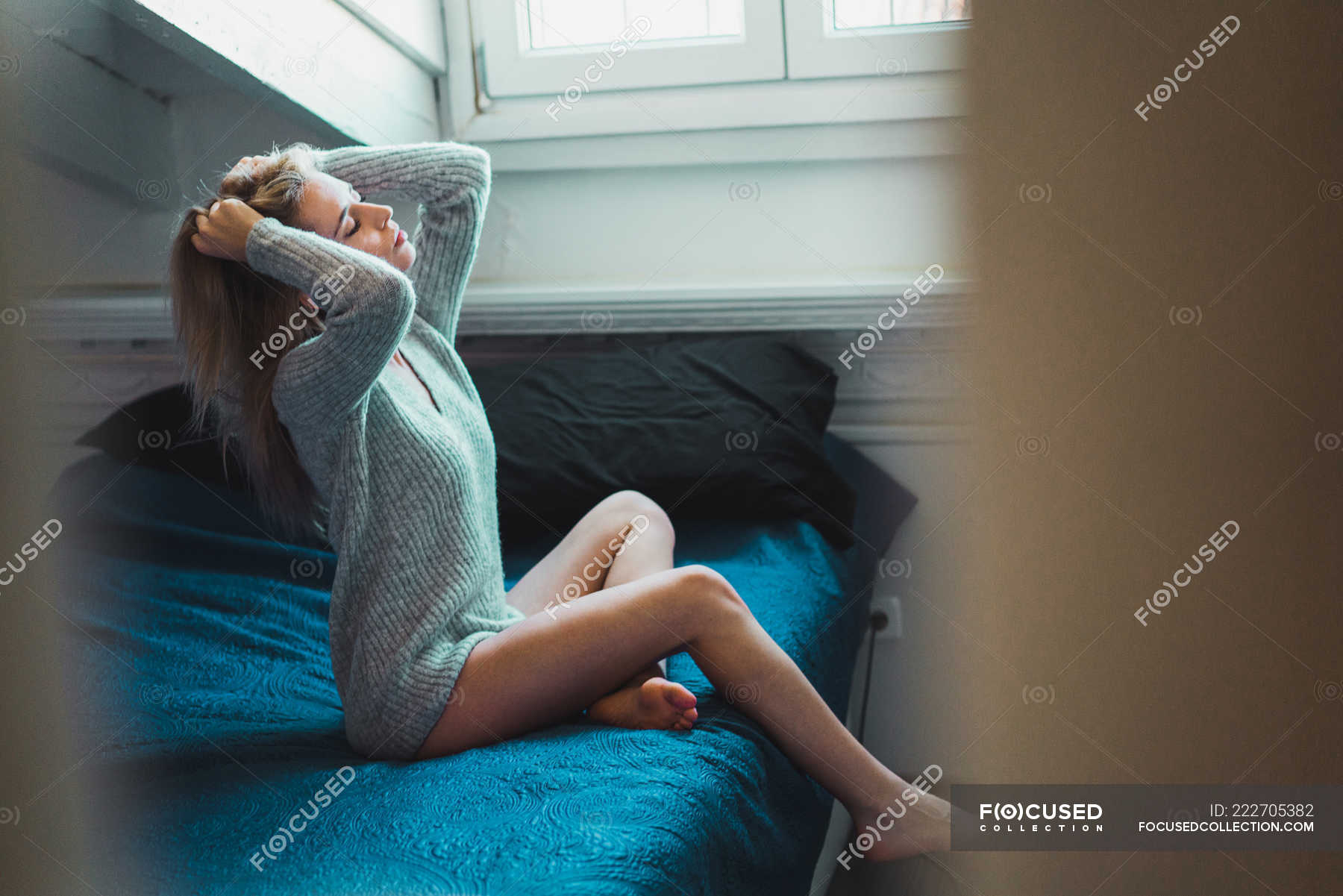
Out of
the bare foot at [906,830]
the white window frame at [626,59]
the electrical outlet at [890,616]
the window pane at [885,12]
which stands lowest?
the electrical outlet at [890,616]

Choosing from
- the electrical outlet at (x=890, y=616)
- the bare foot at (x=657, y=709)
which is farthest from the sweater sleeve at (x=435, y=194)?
the electrical outlet at (x=890, y=616)

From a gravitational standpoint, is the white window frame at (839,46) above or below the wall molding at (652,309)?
above

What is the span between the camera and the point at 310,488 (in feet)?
A: 3.78

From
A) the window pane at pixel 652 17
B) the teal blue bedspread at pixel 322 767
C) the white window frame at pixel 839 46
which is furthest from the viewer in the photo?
the window pane at pixel 652 17

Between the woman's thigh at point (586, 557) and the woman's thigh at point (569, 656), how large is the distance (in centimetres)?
27

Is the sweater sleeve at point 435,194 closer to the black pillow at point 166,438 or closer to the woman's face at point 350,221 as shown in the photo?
the woman's face at point 350,221

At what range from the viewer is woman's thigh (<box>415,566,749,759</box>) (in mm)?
990

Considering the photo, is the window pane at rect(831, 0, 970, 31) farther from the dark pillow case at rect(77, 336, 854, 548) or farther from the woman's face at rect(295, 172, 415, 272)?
the woman's face at rect(295, 172, 415, 272)

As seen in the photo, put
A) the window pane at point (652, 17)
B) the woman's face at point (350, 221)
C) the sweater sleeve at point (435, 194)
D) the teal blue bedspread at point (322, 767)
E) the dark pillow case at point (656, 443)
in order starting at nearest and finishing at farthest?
the teal blue bedspread at point (322, 767)
the woman's face at point (350, 221)
the sweater sleeve at point (435, 194)
the dark pillow case at point (656, 443)
the window pane at point (652, 17)

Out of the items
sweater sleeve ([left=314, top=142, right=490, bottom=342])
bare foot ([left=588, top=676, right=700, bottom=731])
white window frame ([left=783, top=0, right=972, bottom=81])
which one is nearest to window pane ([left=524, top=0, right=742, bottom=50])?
white window frame ([left=783, top=0, right=972, bottom=81])

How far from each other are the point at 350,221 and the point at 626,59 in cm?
96

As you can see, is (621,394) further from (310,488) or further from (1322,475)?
(1322,475)

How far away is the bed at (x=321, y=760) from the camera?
0.73 meters

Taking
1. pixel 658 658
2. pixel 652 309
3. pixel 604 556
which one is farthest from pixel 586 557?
pixel 652 309
